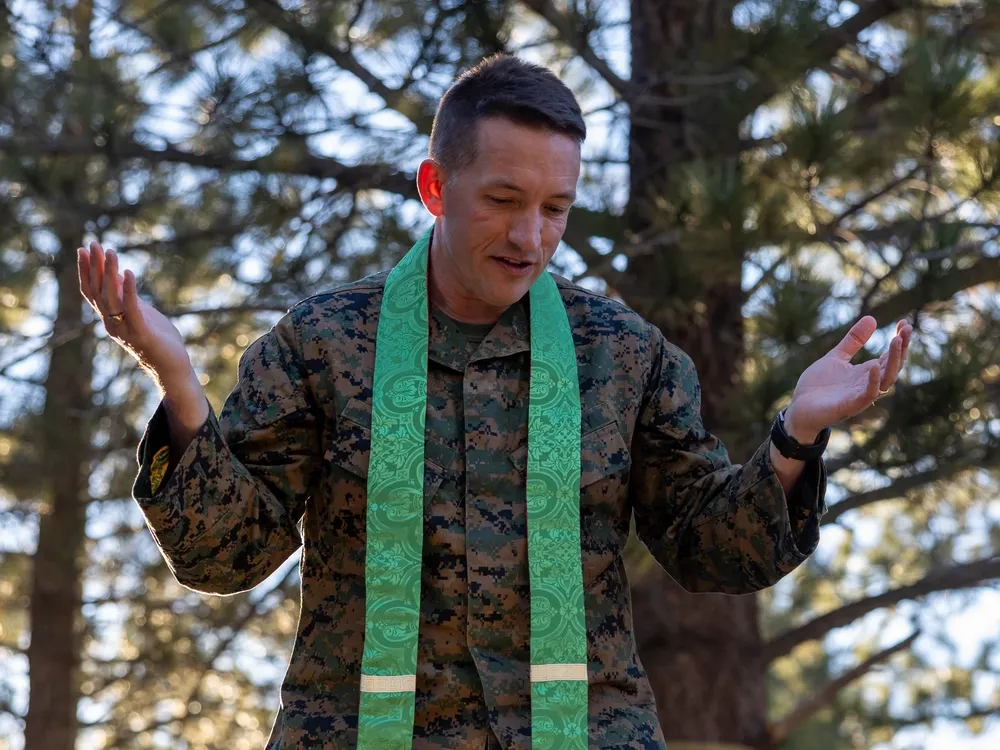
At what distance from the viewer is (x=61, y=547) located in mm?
9914

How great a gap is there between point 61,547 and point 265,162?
13.6 ft

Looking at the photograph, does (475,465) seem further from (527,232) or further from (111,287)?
(111,287)

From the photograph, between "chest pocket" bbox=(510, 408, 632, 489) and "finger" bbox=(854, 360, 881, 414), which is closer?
"finger" bbox=(854, 360, 881, 414)

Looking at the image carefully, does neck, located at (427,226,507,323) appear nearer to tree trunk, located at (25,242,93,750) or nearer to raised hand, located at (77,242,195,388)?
raised hand, located at (77,242,195,388)

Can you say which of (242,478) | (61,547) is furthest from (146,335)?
(61,547)

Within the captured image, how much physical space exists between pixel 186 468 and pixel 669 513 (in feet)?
2.82

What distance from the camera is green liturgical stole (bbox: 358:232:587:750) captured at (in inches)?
97.8

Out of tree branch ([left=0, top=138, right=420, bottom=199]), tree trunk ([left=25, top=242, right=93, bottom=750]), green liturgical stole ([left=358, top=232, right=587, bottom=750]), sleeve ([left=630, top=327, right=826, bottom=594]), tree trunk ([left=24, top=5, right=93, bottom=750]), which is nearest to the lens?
green liturgical stole ([left=358, top=232, right=587, bottom=750])

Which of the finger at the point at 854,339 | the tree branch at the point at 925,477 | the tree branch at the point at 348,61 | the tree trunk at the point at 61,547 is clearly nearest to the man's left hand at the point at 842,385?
the finger at the point at 854,339

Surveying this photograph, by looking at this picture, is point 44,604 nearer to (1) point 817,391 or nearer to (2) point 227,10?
(2) point 227,10

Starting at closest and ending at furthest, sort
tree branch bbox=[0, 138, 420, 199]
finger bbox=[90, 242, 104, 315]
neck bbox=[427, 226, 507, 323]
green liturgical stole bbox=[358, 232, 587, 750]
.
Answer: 1. finger bbox=[90, 242, 104, 315]
2. green liturgical stole bbox=[358, 232, 587, 750]
3. neck bbox=[427, 226, 507, 323]
4. tree branch bbox=[0, 138, 420, 199]

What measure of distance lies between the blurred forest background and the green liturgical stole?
2.96 m

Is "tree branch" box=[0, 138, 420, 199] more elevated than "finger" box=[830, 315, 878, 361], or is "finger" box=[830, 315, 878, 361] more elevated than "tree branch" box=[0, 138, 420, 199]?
"tree branch" box=[0, 138, 420, 199]

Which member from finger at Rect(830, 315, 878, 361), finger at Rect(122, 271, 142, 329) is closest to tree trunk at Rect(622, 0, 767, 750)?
finger at Rect(830, 315, 878, 361)
